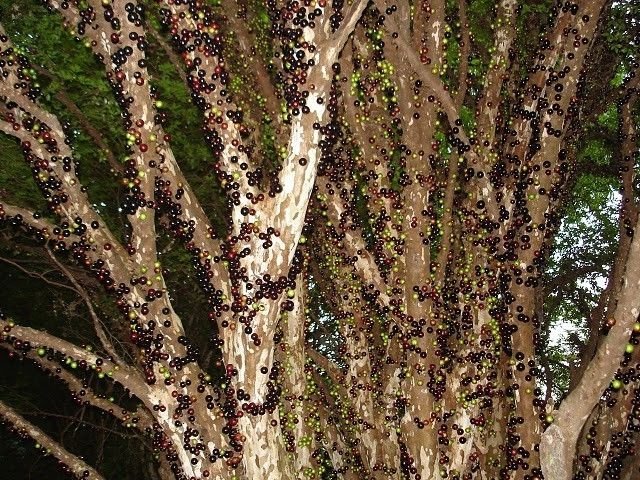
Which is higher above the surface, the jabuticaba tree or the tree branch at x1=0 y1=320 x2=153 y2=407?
the jabuticaba tree

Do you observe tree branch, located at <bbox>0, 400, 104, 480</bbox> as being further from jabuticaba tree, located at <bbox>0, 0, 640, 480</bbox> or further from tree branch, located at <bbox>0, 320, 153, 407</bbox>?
tree branch, located at <bbox>0, 320, 153, 407</bbox>

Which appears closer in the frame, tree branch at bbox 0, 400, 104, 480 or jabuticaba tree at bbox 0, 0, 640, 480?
jabuticaba tree at bbox 0, 0, 640, 480

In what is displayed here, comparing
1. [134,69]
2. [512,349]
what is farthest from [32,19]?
[512,349]

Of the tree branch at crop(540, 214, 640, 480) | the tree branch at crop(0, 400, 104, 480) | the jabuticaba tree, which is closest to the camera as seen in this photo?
the tree branch at crop(540, 214, 640, 480)

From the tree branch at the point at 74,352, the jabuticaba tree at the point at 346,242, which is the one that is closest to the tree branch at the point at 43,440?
the jabuticaba tree at the point at 346,242

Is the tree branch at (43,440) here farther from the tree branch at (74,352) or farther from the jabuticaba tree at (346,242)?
the tree branch at (74,352)

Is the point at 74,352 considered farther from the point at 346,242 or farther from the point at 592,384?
the point at 592,384

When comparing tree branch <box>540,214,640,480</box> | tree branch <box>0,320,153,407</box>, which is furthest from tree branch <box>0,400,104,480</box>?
tree branch <box>540,214,640,480</box>

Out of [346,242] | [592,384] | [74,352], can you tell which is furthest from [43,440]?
[592,384]

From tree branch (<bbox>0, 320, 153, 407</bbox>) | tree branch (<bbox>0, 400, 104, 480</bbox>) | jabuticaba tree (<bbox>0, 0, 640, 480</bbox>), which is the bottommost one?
tree branch (<bbox>0, 400, 104, 480</bbox>)
